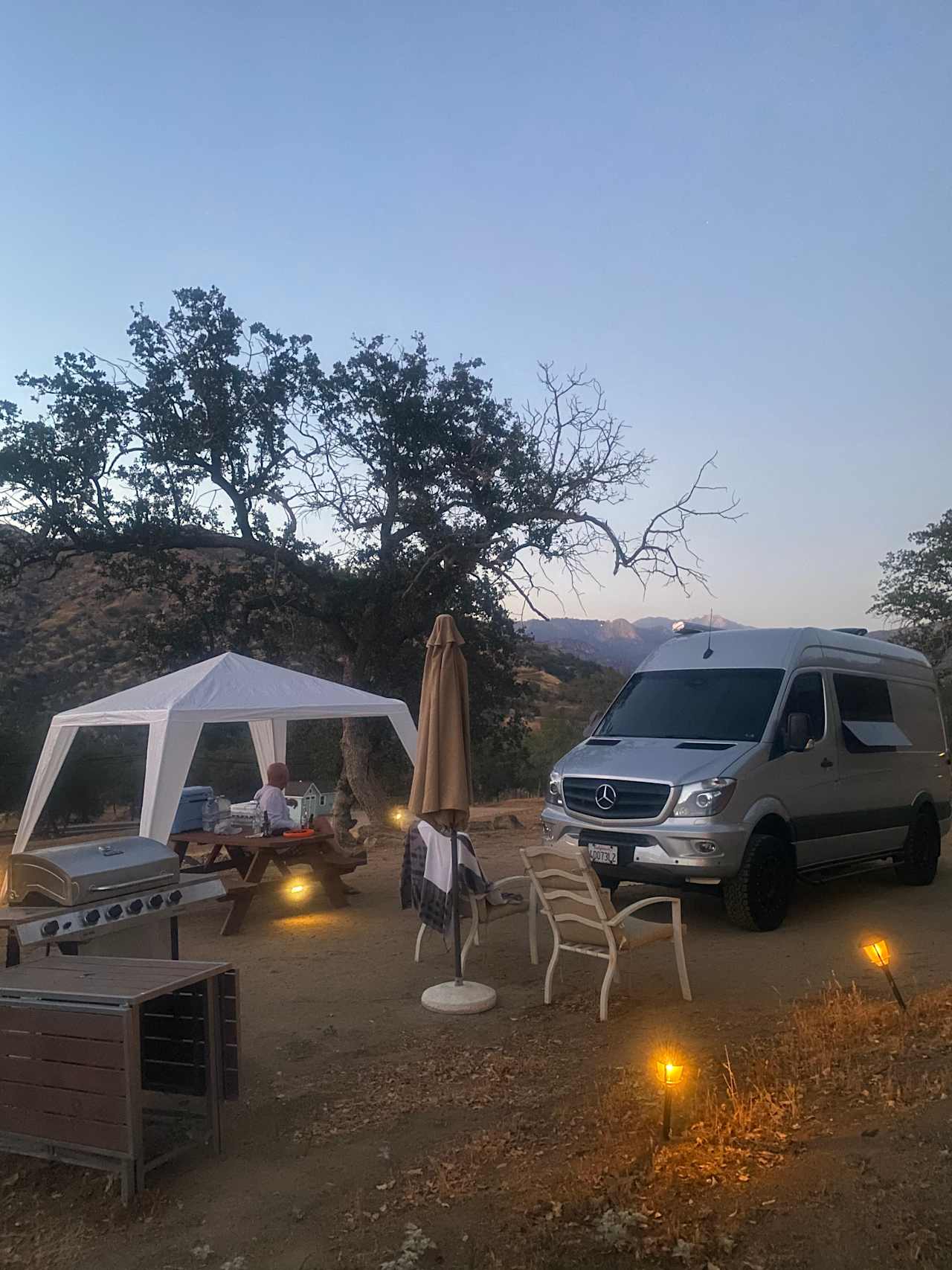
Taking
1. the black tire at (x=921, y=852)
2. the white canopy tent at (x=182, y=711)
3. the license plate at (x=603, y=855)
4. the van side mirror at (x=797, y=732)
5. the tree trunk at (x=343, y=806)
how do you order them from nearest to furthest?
1. the license plate at (x=603, y=855)
2. the van side mirror at (x=797, y=732)
3. the white canopy tent at (x=182, y=711)
4. the black tire at (x=921, y=852)
5. the tree trunk at (x=343, y=806)

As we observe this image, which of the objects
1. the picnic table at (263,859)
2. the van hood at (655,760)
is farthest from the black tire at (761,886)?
the picnic table at (263,859)

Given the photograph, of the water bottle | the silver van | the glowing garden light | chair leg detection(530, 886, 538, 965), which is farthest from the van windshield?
the water bottle

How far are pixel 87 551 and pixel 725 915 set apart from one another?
12606 millimetres

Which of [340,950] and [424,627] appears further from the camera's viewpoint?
[424,627]

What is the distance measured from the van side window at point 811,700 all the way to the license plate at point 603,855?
1930 millimetres

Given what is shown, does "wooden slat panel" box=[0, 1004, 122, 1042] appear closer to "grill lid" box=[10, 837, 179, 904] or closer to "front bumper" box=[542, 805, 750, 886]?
"grill lid" box=[10, 837, 179, 904]

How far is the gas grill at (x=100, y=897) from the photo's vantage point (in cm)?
524

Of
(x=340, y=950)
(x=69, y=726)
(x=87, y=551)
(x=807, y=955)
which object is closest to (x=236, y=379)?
(x=87, y=551)

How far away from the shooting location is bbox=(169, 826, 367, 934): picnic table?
8352mm

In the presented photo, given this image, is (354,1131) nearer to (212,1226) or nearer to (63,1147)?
(212,1226)

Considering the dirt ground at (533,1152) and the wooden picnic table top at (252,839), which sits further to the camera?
the wooden picnic table top at (252,839)

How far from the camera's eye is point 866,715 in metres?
9.34

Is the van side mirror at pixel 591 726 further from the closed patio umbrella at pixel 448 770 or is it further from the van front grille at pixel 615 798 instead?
the closed patio umbrella at pixel 448 770

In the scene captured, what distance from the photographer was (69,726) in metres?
10.4
